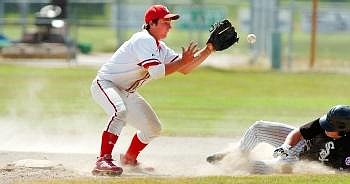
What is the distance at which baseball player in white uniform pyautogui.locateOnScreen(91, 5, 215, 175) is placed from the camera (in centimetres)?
940

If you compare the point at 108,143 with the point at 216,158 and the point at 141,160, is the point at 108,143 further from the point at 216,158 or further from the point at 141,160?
the point at 141,160

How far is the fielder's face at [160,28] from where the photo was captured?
9.63 metres

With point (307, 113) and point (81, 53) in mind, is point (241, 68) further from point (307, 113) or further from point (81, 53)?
point (307, 113)

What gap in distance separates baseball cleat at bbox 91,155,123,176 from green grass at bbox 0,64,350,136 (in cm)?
448

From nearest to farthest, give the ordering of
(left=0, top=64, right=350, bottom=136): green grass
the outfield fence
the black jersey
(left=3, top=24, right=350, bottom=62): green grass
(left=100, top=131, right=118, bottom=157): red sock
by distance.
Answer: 1. the black jersey
2. (left=100, top=131, right=118, bottom=157): red sock
3. (left=0, top=64, right=350, bottom=136): green grass
4. the outfield fence
5. (left=3, top=24, right=350, bottom=62): green grass

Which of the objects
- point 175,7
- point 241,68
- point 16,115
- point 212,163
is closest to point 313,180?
point 212,163

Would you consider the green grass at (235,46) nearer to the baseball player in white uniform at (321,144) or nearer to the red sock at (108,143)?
the red sock at (108,143)

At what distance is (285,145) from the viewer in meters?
9.27

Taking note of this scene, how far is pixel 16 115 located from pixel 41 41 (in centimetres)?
1460

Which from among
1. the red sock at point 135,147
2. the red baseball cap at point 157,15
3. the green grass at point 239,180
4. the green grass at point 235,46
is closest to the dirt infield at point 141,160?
the red sock at point 135,147

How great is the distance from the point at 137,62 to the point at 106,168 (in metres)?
1.18

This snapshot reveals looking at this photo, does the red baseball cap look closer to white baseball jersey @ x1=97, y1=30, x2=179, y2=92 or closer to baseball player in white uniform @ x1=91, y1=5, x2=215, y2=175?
baseball player in white uniform @ x1=91, y1=5, x2=215, y2=175

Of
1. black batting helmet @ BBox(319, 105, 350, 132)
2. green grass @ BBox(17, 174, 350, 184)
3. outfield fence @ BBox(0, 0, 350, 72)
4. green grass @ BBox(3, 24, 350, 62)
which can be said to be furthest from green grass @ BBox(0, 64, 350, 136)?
green grass @ BBox(3, 24, 350, 62)

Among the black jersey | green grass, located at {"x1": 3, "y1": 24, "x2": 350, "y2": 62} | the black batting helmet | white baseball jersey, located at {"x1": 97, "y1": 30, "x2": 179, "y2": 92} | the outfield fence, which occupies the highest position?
white baseball jersey, located at {"x1": 97, "y1": 30, "x2": 179, "y2": 92}
